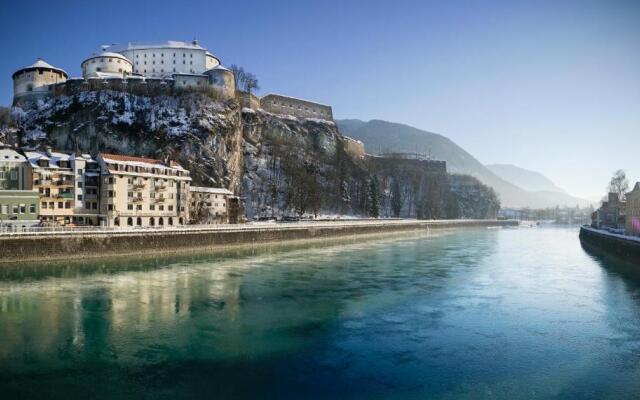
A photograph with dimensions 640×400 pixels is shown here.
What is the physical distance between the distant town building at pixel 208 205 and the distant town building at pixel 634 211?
6056 centimetres

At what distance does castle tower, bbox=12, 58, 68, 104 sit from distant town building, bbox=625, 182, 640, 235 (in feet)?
329

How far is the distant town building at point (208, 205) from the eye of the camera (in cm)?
6462

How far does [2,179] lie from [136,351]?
43.8m

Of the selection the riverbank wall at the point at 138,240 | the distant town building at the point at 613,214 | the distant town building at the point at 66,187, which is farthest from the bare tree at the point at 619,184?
the distant town building at the point at 66,187

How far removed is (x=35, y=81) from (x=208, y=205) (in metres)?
45.8

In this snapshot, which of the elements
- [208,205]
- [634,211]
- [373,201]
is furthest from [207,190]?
[634,211]

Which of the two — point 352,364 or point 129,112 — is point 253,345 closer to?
point 352,364

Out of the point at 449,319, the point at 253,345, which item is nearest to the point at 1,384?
the point at 253,345

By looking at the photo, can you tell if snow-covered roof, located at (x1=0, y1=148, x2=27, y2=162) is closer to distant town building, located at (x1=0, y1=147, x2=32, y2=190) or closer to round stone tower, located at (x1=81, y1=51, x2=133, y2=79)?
distant town building, located at (x1=0, y1=147, x2=32, y2=190)

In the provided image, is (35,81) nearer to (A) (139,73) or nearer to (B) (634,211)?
(A) (139,73)

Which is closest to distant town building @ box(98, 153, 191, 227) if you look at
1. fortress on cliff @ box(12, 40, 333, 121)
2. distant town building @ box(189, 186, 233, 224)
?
distant town building @ box(189, 186, 233, 224)

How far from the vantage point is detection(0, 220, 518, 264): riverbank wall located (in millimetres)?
36688

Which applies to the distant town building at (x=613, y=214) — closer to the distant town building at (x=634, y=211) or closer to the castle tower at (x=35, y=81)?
the distant town building at (x=634, y=211)

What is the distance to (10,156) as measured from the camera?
49125 mm
